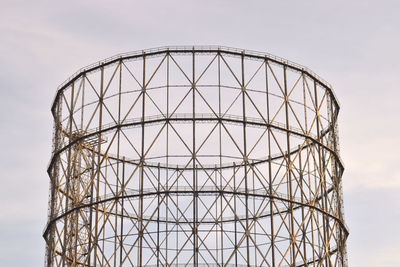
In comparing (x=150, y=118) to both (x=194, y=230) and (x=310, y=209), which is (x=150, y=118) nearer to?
(x=194, y=230)

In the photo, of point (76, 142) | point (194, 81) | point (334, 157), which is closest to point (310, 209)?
point (334, 157)

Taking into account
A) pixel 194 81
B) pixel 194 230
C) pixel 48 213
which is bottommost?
pixel 194 230

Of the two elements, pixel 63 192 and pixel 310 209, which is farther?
pixel 63 192

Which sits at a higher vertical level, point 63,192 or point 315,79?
point 315,79

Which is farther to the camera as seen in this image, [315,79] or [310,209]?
[315,79]

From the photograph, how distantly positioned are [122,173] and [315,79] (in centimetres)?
1025

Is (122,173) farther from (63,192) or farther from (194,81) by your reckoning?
(194,81)

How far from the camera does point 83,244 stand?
35094 mm

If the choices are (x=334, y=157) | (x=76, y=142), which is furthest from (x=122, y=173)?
(x=334, y=157)

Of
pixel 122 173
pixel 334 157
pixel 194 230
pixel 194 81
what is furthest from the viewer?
pixel 122 173

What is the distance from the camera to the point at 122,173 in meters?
40.5

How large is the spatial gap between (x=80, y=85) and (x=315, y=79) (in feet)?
29.7

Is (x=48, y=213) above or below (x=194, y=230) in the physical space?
above

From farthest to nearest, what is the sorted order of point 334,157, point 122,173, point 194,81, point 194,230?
point 122,173
point 334,157
point 194,81
point 194,230
